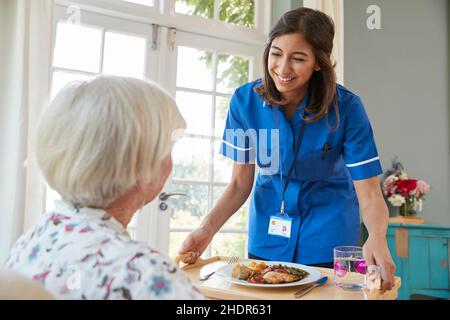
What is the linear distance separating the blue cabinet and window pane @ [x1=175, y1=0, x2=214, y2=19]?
2097 millimetres

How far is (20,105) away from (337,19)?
2378 mm

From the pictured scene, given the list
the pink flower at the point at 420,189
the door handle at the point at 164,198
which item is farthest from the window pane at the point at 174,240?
the pink flower at the point at 420,189

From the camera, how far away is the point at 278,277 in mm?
1028

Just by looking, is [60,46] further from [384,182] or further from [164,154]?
[384,182]

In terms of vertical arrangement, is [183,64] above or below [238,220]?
above

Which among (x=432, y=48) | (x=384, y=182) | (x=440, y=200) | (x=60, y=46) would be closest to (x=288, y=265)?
(x=60, y=46)

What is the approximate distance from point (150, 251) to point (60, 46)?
233 cm

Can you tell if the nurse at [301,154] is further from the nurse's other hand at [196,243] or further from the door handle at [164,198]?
the door handle at [164,198]

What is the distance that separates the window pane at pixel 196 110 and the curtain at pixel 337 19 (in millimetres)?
1008

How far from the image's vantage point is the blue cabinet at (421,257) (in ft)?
10.1

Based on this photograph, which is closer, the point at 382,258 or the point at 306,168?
the point at 382,258

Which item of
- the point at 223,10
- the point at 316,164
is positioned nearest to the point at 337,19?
the point at 223,10

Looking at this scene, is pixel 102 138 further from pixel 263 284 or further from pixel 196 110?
pixel 196 110

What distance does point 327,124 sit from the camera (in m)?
1.53
